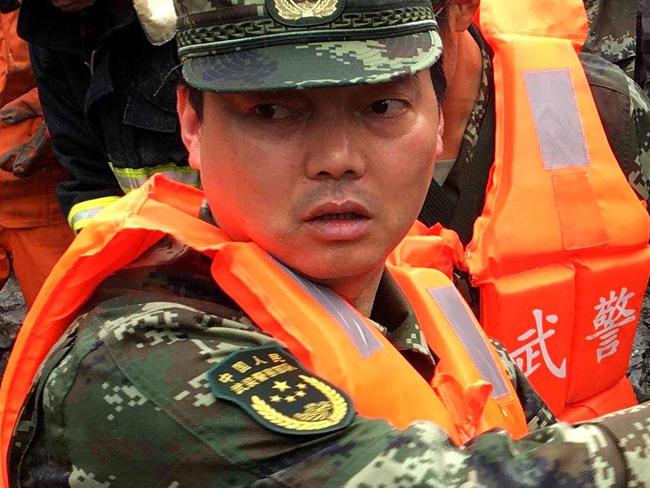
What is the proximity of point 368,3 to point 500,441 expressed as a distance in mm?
615

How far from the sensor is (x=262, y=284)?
Answer: 5.02 ft

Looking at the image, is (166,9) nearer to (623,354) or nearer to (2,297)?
(623,354)

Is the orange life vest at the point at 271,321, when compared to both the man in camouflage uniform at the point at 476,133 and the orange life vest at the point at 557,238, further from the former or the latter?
the man in camouflage uniform at the point at 476,133

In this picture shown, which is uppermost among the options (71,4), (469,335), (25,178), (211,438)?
(211,438)

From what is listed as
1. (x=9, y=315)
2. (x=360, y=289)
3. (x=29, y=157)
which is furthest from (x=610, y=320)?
(x=9, y=315)

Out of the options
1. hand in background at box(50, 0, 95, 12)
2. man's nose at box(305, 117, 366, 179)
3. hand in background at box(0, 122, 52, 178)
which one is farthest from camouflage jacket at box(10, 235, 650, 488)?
hand in background at box(0, 122, 52, 178)

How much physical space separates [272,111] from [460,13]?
1063 millimetres

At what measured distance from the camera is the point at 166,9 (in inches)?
115

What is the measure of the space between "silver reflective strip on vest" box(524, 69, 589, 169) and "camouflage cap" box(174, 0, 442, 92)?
119 centimetres

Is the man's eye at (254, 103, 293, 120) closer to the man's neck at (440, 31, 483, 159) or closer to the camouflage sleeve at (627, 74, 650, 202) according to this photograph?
the man's neck at (440, 31, 483, 159)

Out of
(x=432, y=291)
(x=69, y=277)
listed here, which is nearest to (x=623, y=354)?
(x=432, y=291)

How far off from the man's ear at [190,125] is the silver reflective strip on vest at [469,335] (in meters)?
0.56

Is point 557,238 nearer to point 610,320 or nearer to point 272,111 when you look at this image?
point 610,320

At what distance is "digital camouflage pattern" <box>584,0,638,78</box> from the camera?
13.1 feet
